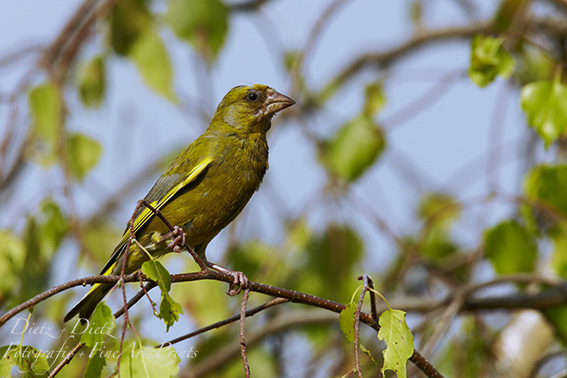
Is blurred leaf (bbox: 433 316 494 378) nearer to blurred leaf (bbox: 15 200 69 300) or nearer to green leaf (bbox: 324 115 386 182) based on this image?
green leaf (bbox: 324 115 386 182)

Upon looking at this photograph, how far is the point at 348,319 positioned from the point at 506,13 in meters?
3.44

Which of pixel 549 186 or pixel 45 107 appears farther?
pixel 45 107

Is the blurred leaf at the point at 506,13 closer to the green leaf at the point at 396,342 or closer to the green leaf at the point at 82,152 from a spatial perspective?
the green leaf at the point at 82,152

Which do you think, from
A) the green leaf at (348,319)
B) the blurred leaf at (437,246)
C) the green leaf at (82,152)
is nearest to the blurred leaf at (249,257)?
the green leaf at (82,152)

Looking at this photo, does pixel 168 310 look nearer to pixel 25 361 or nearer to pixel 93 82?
pixel 25 361

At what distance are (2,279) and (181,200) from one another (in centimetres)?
100

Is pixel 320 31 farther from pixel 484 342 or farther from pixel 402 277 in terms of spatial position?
pixel 484 342

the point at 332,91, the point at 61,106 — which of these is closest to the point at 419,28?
the point at 332,91

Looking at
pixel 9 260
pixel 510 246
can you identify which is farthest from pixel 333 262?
pixel 9 260

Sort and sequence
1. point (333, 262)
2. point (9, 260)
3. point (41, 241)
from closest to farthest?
point (9, 260) → point (41, 241) → point (333, 262)

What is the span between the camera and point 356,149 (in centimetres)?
491

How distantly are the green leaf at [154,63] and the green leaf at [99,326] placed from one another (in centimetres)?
267

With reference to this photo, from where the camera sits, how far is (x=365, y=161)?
16.1 feet

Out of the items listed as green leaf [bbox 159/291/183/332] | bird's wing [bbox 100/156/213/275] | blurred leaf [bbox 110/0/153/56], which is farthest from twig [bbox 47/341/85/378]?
blurred leaf [bbox 110/0/153/56]
